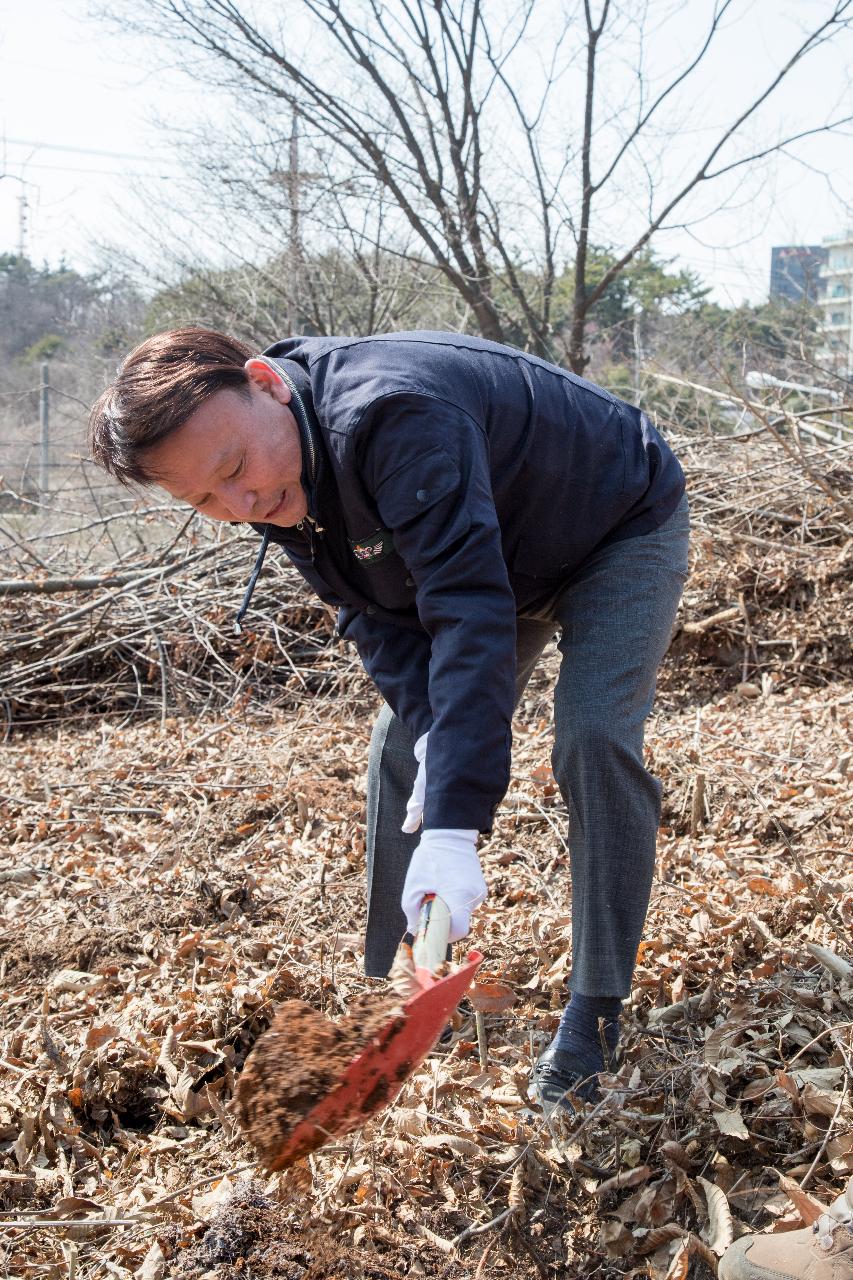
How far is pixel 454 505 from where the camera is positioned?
5.66 ft

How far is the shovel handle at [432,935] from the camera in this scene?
5.26ft

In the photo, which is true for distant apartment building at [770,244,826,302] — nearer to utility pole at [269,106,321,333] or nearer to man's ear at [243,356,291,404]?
utility pole at [269,106,321,333]

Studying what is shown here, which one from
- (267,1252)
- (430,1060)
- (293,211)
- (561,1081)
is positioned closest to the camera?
(267,1252)

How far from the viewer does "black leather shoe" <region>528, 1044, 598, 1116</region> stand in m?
2.01

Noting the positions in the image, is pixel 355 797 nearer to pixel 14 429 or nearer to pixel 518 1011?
pixel 518 1011

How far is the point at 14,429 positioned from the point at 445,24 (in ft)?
→ 33.3

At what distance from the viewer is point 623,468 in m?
2.08

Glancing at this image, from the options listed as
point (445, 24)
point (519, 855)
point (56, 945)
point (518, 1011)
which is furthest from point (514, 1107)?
point (445, 24)

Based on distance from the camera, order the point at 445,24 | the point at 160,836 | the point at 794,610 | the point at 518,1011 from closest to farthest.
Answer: the point at 518,1011
the point at 160,836
the point at 794,610
the point at 445,24

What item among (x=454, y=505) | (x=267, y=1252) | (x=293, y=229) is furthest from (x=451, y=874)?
(x=293, y=229)

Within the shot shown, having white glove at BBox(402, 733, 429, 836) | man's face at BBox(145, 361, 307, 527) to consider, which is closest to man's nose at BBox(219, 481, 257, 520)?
man's face at BBox(145, 361, 307, 527)

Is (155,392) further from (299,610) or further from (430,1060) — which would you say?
(299,610)

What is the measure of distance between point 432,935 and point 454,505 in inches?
27.2

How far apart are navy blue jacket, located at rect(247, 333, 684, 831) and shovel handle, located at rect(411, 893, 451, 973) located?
0.13 meters
